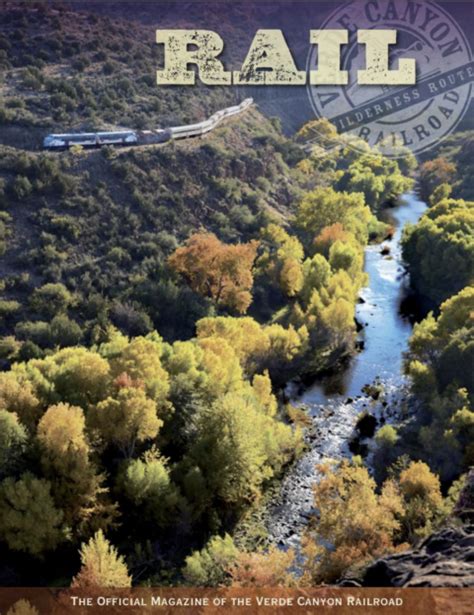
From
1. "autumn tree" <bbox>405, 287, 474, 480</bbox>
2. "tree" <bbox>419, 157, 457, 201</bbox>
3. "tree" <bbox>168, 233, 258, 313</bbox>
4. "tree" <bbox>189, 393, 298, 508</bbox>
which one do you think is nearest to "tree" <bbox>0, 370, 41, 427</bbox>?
"tree" <bbox>189, 393, 298, 508</bbox>

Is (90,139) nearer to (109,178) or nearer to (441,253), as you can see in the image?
(109,178)

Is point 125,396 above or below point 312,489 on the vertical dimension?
above

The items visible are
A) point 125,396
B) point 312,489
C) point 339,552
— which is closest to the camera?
point 339,552

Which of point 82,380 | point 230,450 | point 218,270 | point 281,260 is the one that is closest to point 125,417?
point 82,380

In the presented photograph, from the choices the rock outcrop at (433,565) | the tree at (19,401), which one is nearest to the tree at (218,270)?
the tree at (19,401)

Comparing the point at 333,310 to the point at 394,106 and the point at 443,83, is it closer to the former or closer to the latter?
the point at 394,106

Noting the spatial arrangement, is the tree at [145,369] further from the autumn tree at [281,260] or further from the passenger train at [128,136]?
the passenger train at [128,136]

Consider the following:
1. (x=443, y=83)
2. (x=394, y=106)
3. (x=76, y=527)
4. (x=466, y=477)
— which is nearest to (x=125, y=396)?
(x=76, y=527)
